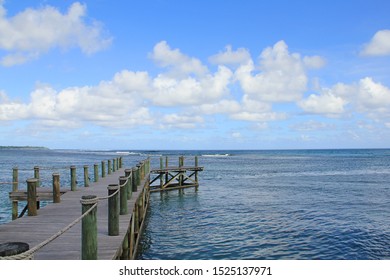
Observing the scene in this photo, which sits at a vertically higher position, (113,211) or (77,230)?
(113,211)

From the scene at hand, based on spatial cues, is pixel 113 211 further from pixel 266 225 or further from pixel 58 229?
pixel 266 225

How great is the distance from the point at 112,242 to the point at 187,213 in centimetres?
1215

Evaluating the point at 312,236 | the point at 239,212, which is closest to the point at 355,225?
the point at 312,236

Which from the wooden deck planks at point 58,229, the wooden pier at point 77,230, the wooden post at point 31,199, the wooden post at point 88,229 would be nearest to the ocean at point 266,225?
the wooden pier at point 77,230

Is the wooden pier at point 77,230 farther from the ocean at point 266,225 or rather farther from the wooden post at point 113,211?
the ocean at point 266,225

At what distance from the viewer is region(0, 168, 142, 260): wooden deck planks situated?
744cm

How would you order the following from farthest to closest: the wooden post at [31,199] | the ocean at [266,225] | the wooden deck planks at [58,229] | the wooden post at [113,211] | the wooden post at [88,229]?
the ocean at [266,225], the wooden post at [31,199], the wooden post at [113,211], the wooden deck planks at [58,229], the wooden post at [88,229]

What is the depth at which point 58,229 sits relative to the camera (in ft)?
30.9

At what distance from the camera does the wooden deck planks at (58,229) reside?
744 centimetres

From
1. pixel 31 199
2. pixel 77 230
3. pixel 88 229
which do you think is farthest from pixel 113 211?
pixel 31 199

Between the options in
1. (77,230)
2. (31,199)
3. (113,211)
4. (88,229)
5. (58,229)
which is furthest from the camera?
(31,199)

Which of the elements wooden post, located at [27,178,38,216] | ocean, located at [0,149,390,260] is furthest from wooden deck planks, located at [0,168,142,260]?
ocean, located at [0,149,390,260]
